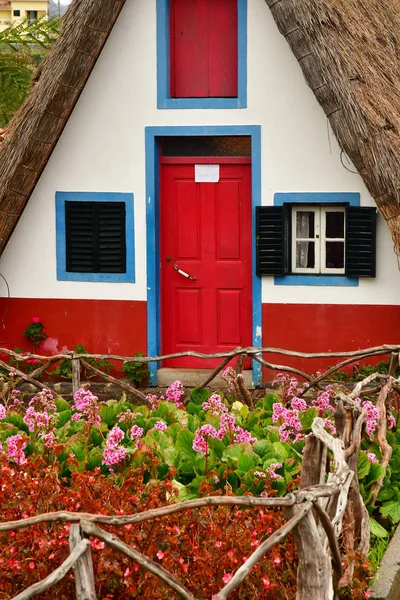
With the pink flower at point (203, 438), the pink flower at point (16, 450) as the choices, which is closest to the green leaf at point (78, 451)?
the pink flower at point (16, 450)

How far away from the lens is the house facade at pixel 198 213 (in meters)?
10.8

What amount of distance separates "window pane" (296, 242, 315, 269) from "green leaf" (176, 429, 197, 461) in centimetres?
440

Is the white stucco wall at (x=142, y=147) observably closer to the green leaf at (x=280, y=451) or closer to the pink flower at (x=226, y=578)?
the green leaf at (x=280, y=451)

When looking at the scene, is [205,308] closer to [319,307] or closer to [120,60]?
[319,307]

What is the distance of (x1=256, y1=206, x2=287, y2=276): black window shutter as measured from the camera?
1085cm

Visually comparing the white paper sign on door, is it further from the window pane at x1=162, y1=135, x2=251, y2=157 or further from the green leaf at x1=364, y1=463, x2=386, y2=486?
the green leaf at x1=364, y1=463, x2=386, y2=486

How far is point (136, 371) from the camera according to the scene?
11055mm

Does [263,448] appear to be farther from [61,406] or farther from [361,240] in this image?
[361,240]

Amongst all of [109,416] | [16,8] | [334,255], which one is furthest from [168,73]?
[16,8]

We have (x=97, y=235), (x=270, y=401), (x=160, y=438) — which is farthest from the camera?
(x=97, y=235)

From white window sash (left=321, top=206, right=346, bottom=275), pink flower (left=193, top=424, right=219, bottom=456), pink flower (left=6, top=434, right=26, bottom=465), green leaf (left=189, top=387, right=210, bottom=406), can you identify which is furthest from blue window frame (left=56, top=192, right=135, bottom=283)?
pink flower (left=6, top=434, right=26, bottom=465)

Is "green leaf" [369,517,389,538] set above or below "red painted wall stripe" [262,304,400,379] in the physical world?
below

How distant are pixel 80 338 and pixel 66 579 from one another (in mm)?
6590

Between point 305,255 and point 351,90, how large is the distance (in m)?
1.69
